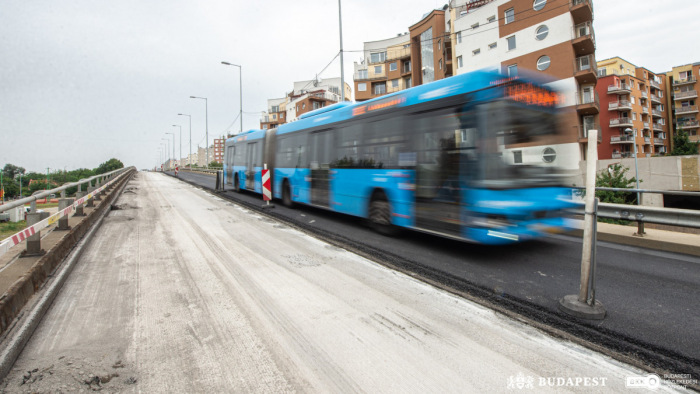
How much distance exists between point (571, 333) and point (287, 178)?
9.96m

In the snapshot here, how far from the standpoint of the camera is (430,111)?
595cm

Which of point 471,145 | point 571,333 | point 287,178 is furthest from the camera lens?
point 287,178

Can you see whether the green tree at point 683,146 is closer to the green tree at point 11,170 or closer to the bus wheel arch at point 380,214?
the bus wheel arch at point 380,214

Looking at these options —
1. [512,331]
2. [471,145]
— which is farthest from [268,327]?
[471,145]

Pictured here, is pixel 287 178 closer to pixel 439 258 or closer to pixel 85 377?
pixel 439 258

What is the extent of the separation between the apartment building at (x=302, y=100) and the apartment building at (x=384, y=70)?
268 inches

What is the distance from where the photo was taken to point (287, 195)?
39.4ft

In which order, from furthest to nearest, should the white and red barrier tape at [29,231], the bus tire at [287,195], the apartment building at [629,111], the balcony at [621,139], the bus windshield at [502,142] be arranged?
the apartment building at [629,111] < the balcony at [621,139] < the bus tire at [287,195] < the bus windshield at [502,142] < the white and red barrier tape at [29,231]

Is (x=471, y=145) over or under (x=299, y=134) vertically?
under

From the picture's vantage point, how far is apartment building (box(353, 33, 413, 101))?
2057 inches

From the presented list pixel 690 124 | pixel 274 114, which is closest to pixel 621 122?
pixel 690 124

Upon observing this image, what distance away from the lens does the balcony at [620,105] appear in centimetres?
4977

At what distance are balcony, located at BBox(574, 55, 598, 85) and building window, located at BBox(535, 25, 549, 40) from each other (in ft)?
10.5

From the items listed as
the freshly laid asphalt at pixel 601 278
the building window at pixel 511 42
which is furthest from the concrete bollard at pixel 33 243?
the building window at pixel 511 42
